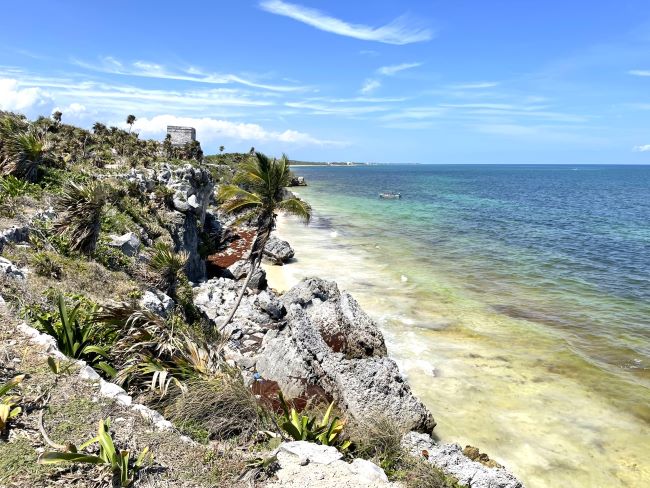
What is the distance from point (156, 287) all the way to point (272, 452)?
10.2 metres

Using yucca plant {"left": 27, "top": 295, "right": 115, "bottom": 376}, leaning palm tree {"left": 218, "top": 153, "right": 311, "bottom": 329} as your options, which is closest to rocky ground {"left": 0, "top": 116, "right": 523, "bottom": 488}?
yucca plant {"left": 27, "top": 295, "right": 115, "bottom": 376}

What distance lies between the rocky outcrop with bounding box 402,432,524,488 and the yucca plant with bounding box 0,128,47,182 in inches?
783

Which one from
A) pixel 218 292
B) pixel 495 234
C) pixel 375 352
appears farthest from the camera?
pixel 495 234

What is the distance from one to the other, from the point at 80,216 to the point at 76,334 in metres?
7.38

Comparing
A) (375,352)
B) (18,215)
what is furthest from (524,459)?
(18,215)

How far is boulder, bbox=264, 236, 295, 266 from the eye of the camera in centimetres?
3438

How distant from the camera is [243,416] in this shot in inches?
341

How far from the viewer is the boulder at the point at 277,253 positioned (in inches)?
1353

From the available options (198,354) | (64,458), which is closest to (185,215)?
(198,354)

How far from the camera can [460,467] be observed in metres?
10.5

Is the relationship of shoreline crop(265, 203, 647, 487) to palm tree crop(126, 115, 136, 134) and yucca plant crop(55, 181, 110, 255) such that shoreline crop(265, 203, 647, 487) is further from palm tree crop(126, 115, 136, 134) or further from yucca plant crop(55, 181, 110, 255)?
palm tree crop(126, 115, 136, 134)

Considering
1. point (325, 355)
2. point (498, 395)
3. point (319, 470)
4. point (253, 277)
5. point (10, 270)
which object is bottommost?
point (498, 395)

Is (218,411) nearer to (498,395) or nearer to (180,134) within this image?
(498,395)

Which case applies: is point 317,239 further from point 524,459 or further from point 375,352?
point 524,459
